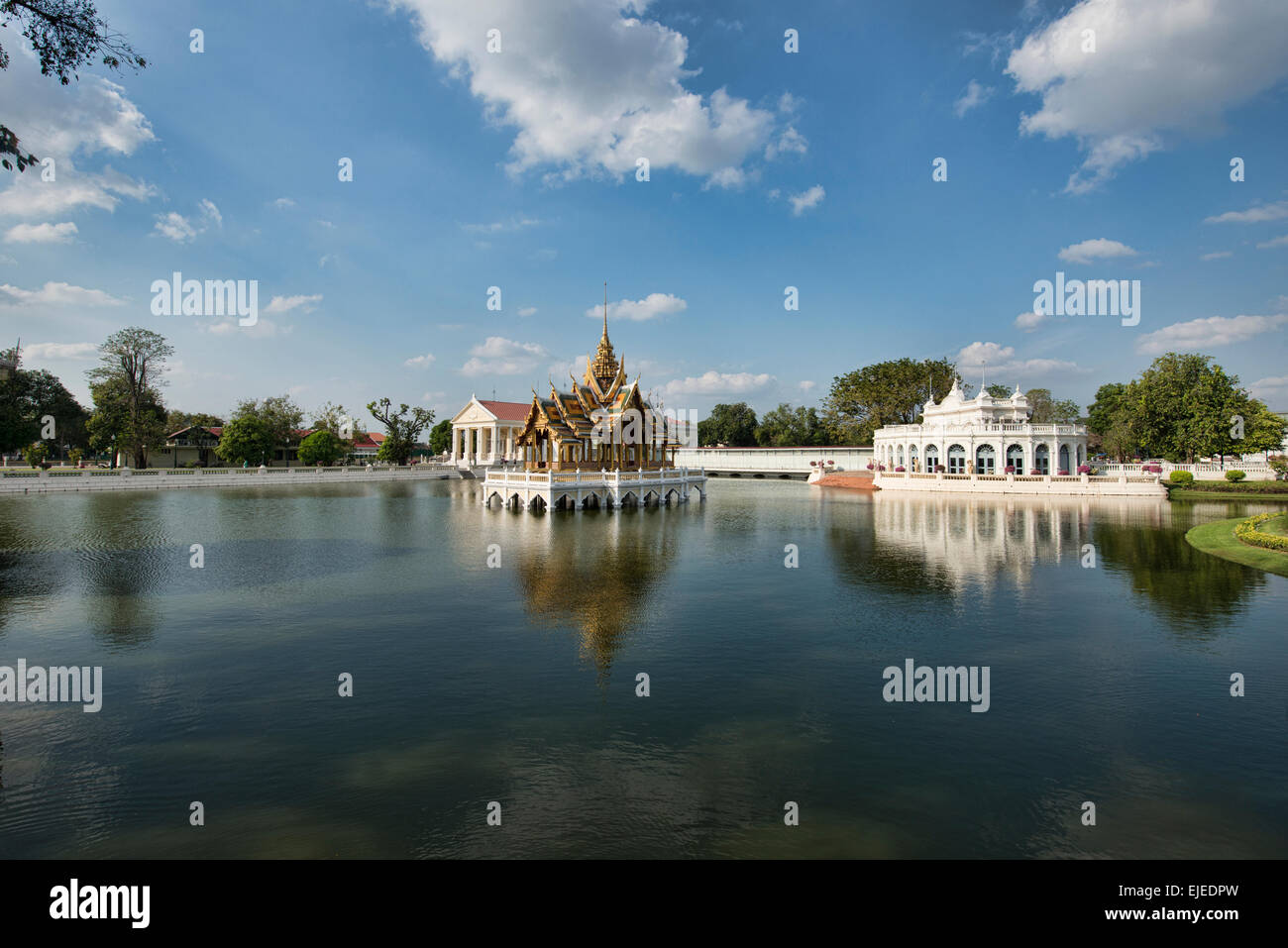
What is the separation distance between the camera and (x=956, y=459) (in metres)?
62.2

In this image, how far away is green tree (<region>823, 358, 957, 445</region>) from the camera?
275 feet

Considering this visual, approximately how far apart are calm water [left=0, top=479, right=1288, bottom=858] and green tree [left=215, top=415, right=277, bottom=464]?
5741 centimetres

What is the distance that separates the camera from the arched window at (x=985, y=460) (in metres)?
59.7

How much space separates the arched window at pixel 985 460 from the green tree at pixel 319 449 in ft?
244

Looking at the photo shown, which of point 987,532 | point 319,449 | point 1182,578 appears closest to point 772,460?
point 319,449

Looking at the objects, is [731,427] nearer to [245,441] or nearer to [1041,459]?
[1041,459]

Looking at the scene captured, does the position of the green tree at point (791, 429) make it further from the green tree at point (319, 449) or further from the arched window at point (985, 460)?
the green tree at point (319, 449)

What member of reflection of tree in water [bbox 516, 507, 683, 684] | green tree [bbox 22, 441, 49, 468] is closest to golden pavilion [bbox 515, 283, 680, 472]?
reflection of tree in water [bbox 516, 507, 683, 684]

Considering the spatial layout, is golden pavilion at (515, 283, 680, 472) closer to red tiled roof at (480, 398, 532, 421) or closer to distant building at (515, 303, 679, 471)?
distant building at (515, 303, 679, 471)

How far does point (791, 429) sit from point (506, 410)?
1778 inches

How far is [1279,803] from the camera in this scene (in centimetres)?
721
